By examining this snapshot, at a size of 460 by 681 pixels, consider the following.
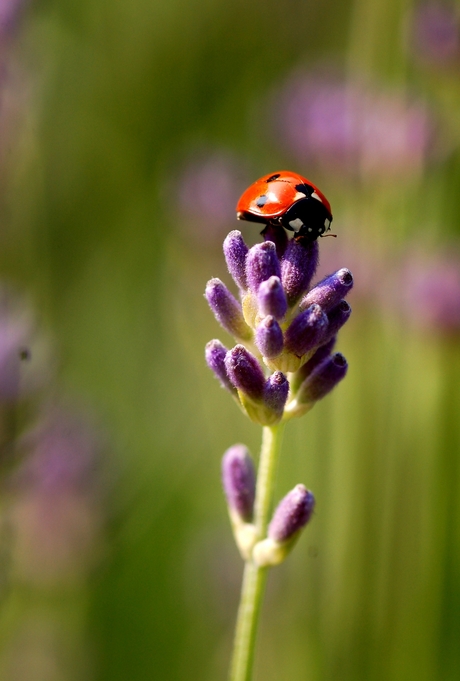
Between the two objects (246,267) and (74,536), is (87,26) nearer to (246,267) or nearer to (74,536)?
(74,536)

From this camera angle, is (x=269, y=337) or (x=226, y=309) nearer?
(x=269, y=337)

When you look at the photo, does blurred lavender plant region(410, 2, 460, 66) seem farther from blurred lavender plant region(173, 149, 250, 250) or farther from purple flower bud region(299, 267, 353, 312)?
purple flower bud region(299, 267, 353, 312)

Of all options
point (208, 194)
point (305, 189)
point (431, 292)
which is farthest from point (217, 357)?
point (208, 194)

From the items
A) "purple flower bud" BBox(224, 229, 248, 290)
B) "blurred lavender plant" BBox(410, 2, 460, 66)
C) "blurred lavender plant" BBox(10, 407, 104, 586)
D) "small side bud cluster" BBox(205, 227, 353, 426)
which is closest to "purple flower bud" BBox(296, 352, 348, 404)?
"small side bud cluster" BBox(205, 227, 353, 426)

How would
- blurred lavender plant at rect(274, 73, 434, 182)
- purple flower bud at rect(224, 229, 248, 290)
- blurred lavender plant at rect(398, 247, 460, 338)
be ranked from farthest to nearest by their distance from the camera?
blurred lavender plant at rect(274, 73, 434, 182) < blurred lavender plant at rect(398, 247, 460, 338) < purple flower bud at rect(224, 229, 248, 290)

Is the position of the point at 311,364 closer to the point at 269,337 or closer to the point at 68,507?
the point at 269,337

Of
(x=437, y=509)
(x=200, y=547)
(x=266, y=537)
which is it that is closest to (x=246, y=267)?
(x=266, y=537)

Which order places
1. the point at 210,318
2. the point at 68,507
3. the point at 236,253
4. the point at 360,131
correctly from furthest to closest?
1. the point at 210,318
2. the point at 360,131
3. the point at 68,507
4. the point at 236,253
